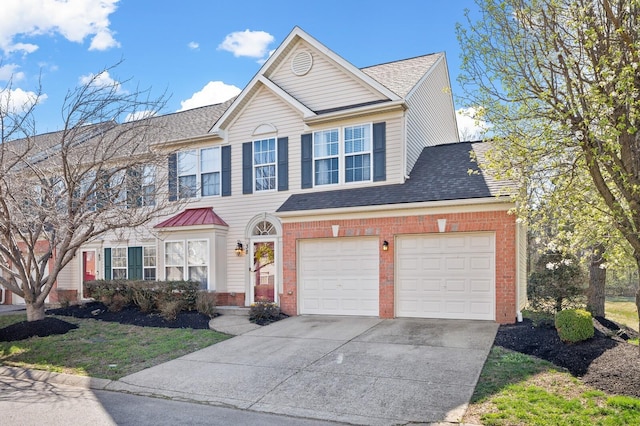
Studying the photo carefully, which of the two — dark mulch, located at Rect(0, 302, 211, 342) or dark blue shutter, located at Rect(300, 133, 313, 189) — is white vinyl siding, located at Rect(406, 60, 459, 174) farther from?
dark mulch, located at Rect(0, 302, 211, 342)

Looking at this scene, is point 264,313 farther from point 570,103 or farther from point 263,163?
point 570,103

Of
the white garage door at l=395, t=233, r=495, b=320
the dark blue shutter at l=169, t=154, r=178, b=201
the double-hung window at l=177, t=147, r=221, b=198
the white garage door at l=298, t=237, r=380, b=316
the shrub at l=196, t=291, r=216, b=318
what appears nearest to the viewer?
the white garage door at l=395, t=233, r=495, b=320

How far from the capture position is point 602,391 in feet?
21.2

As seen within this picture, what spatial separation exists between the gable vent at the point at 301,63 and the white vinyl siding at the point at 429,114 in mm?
3690

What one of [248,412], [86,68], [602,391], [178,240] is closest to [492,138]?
[602,391]

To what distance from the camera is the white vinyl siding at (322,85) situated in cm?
1487

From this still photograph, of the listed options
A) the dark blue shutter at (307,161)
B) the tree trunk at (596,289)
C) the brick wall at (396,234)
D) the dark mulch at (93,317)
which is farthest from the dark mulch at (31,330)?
the tree trunk at (596,289)

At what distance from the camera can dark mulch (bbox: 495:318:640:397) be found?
6.68 m

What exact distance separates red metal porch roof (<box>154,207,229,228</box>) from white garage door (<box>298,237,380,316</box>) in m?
3.50

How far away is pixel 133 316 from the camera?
14.5 meters

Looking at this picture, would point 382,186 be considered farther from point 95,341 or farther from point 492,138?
point 95,341

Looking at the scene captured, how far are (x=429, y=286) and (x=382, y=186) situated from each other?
336 cm

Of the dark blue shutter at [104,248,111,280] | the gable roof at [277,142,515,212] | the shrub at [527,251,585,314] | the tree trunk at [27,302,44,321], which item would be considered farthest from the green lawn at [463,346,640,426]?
the dark blue shutter at [104,248,111,280]

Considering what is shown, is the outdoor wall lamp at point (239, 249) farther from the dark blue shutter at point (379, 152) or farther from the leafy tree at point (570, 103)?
the leafy tree at point (570, 103)
